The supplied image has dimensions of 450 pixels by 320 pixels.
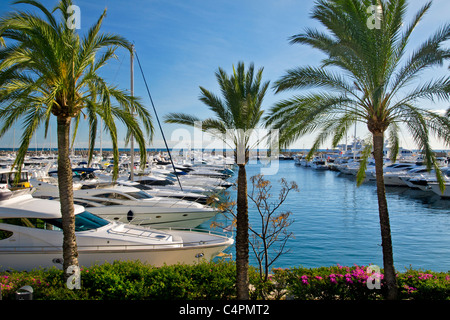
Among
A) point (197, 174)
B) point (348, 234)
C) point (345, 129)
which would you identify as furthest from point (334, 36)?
point (197, 174)

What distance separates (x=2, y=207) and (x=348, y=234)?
17733 millimetres

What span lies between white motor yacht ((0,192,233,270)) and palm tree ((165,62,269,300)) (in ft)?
11.4

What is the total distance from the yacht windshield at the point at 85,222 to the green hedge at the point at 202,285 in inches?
A: 109

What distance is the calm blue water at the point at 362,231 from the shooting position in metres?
→ 16.0

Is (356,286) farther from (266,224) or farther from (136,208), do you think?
(136,208)

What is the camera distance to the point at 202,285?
7836 millimetres

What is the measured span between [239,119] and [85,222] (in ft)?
22.1

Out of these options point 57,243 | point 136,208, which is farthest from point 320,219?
point 57,243

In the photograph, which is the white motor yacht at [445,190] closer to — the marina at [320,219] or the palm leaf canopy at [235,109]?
the marina at [320,219]

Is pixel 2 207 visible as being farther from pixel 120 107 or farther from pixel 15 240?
pixel 120 107

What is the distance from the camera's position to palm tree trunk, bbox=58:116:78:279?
7.77 meters

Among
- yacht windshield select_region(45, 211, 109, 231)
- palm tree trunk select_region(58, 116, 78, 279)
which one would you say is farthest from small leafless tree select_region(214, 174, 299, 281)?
yacht windshield select_region(45, 211, 109, 231)

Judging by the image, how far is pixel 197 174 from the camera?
42156 millimetres

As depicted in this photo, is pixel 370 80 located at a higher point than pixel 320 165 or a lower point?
higher
